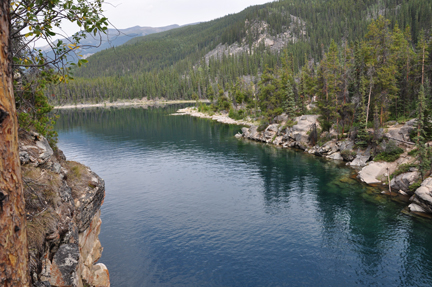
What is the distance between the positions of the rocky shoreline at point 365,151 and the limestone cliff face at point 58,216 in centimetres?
3560

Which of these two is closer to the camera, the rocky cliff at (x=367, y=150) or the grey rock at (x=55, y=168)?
the grey rock at (x=55, y=168)

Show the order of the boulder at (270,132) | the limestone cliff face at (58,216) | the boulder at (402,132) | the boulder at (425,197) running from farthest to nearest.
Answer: the boulder at (270,132) → the boulder at (402,132) → the boulder at (425,197) → the limestone cliff face at (58,216)

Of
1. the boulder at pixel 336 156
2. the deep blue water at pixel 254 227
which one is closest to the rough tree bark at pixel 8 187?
the deep blue water at pixel 254 227

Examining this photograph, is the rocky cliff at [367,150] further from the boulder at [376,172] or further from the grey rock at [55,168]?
the grey rock at [55,168]

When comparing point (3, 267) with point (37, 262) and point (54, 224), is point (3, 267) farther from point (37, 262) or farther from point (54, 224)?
point (54, 224)

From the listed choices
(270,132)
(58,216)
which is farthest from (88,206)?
(270,132)

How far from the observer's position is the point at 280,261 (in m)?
26.6

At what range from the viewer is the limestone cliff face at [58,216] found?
1066cm

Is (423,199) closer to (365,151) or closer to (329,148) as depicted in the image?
(365,151)

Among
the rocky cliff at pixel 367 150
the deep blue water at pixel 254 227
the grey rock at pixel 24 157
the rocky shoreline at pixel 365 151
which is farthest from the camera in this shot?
the rocky cliff at pixel 367 150

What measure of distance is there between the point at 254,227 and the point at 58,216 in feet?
79.7

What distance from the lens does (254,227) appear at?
33.1m

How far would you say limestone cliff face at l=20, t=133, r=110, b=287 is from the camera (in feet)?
35.0

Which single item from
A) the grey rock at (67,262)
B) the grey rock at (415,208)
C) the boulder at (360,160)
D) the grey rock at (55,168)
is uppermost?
the grey rock at (55,168)
